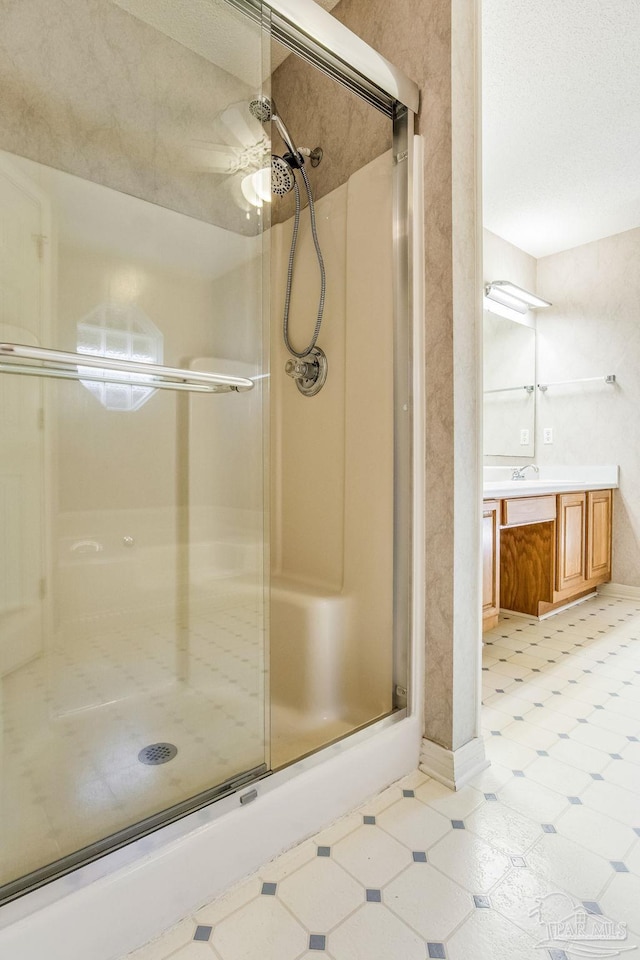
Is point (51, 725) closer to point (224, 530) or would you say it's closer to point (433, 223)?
point (224, 530)

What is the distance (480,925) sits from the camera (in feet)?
3.18

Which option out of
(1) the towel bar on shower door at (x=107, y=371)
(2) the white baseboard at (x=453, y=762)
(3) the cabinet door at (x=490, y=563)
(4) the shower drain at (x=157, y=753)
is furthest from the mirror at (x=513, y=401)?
(4) the shower drain at (x=157, y=753)

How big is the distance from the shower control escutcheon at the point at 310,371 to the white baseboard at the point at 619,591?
2.73m

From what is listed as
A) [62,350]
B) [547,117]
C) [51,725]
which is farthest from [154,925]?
[547,117]

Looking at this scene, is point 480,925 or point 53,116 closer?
point 480,925

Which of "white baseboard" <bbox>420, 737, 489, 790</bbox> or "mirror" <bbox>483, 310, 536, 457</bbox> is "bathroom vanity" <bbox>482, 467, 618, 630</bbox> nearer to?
"mirror" <bbox>483, 310, 536, 457</bbox>

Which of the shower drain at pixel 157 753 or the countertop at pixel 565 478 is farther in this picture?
the countertop at pixel 565 478

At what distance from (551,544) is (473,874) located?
2076 mm

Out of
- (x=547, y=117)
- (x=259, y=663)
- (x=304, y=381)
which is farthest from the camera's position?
(x=547, y=117)

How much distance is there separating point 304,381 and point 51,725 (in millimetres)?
1388

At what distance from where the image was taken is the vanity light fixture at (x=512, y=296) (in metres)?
3.22

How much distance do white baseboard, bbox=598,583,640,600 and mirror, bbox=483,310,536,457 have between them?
3.51 ft

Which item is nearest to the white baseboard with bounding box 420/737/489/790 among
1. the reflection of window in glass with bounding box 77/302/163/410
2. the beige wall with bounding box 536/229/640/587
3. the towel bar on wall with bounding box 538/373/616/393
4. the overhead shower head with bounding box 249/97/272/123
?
the reflection of window in glass with bounding box 77/302/163/410

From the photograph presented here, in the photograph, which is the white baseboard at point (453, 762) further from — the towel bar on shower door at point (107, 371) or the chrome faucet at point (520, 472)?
the chrome faucet at point (520, 472)
